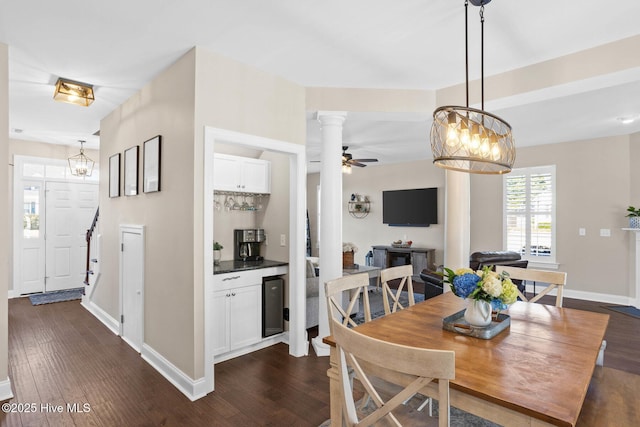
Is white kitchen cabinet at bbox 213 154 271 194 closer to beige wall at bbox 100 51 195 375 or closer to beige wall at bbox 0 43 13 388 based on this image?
beige wall at bbox 100 51 195 375

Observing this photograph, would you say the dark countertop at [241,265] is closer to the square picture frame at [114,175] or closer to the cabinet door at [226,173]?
the cabinet door at [226,173]

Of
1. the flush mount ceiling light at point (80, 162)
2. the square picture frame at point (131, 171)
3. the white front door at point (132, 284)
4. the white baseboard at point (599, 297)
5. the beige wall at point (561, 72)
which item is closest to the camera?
the beige wall at point (561, 72)

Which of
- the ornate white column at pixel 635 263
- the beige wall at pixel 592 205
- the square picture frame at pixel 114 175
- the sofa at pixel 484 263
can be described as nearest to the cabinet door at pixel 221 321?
the square picture frame at pixel 114 175

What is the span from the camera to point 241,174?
13.3 feet

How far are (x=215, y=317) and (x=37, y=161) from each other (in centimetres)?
520

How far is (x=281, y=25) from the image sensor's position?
8.19 ft

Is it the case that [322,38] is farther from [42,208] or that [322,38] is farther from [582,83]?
[42,208]

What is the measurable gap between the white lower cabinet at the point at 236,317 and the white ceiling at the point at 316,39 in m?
2.13

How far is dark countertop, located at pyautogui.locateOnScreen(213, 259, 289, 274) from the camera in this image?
3.43 meters

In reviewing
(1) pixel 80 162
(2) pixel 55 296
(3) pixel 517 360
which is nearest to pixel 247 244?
(3) pixel 517 360

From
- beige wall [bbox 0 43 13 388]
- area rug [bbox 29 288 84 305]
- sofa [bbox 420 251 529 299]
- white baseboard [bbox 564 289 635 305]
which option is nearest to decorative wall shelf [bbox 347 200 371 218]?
sofa [bbox 420 251 529 299]

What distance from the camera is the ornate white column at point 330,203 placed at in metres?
3.58

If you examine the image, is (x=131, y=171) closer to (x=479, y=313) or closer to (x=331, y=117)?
(x=331, y=117)

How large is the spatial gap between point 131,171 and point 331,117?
223 cm
